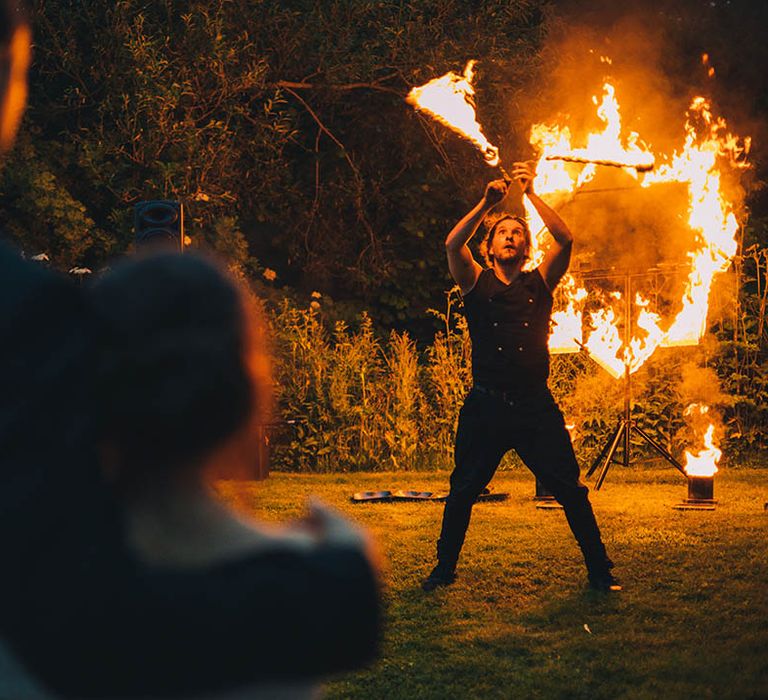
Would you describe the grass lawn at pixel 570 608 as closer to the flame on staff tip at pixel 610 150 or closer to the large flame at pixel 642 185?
the large flame at pixel 642 185

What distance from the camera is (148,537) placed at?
1277mm

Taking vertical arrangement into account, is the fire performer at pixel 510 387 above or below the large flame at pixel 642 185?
below

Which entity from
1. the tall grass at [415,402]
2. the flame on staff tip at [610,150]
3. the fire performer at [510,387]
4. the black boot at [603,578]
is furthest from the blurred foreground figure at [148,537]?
the tall grass at [415,402]

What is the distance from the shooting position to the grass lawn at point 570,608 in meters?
5.33

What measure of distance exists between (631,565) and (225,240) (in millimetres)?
10331

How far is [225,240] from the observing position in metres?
16.8

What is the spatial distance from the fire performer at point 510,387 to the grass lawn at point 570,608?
15.0 inches

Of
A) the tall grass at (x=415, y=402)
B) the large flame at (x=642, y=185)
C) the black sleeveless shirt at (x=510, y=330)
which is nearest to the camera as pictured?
the black sleeveless shirt at (x=510, y=330)

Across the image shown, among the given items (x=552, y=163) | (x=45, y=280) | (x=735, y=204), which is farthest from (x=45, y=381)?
(x=735, y=204)

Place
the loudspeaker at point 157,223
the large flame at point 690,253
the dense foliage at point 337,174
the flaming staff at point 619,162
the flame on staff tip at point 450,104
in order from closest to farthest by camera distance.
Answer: the flaming staff at point 619,162
the flame on staff tip at point 450,104
the loudspeaker at point 157,223
the large flame at point 690,253
the dense foliage at point 337,174

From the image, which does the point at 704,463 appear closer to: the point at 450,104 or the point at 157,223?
the point at 450,104

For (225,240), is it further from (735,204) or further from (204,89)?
(735,204)

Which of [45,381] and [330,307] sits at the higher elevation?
[330,307]

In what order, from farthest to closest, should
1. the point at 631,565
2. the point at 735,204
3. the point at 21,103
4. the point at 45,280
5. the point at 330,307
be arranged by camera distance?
the point at 330,307 → the point at 735,204 → the point at 631,565 → the point at 21,103 → the point at 45,280
